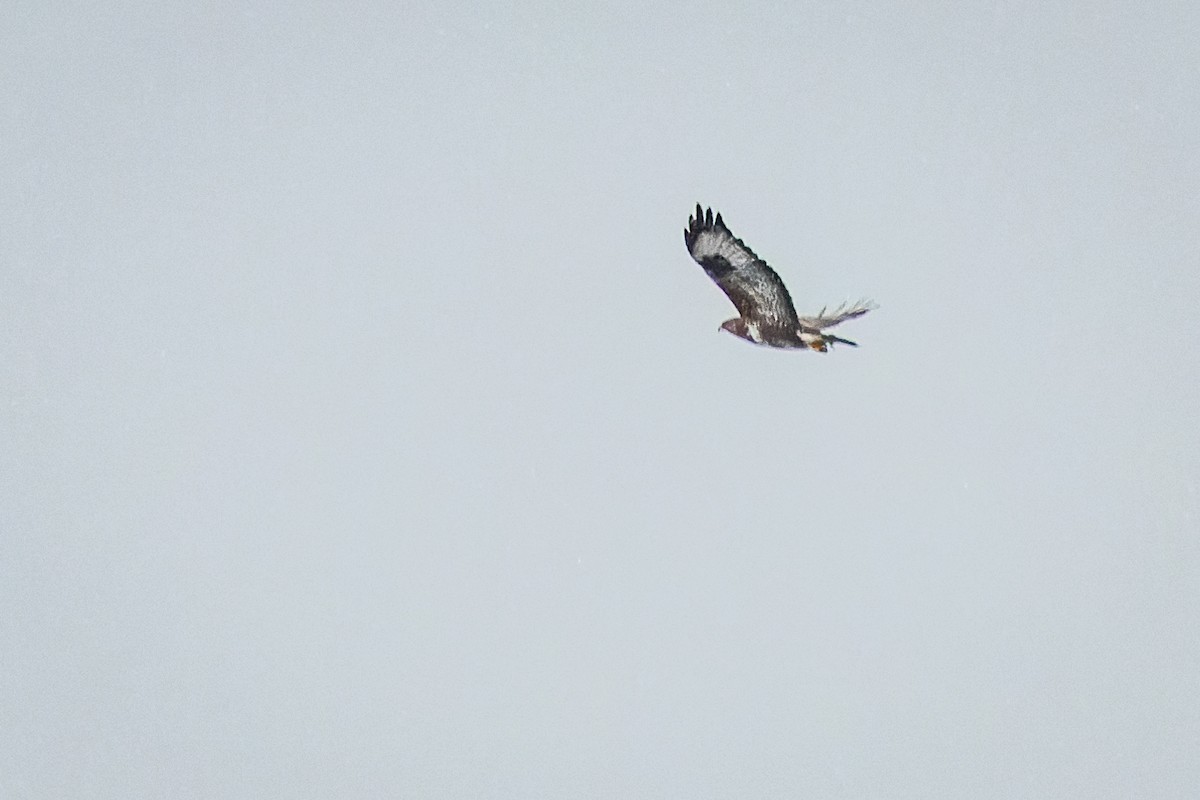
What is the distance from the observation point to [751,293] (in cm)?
1457

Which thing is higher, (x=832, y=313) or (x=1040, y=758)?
(x=1040, y=758)

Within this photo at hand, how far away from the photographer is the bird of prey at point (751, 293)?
1433 cm

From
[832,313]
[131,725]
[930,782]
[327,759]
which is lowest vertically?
[832,313]

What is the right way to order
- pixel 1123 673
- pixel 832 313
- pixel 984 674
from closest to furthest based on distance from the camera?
pixel 832 313 → pixel 1123 673 → pixel 984 674

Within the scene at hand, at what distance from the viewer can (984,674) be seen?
470 ft

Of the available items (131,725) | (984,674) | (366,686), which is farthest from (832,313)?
(131,725)

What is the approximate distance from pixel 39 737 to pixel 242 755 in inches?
1081

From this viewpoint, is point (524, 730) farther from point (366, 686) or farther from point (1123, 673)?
point (1123, 673)

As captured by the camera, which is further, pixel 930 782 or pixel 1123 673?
pixel 1123 673

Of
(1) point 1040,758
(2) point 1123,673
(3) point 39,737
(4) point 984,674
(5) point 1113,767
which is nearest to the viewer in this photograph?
(5) point 1113,767

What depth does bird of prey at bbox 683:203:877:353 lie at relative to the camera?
14.3 meters

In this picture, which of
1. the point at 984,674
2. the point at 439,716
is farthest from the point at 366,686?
the point at 984,674

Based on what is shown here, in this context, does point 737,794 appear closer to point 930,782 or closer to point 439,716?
point 930,782

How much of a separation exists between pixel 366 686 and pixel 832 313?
15819 cm
